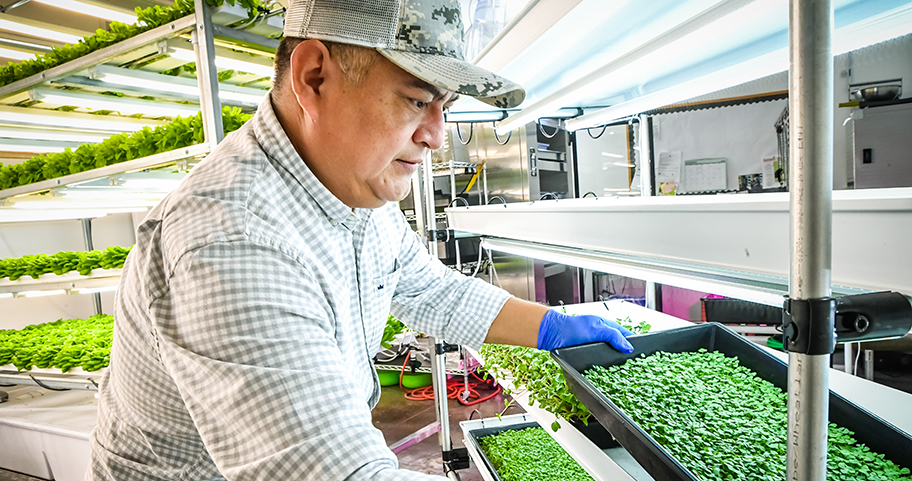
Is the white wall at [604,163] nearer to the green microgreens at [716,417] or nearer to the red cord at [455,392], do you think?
the red cord at [455,392]

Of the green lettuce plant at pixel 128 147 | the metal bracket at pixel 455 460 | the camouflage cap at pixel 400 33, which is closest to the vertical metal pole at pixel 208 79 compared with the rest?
the green lettuce plant at pixel 128 147

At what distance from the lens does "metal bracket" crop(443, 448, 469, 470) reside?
10.3 feet

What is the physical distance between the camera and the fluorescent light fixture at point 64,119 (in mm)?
2971

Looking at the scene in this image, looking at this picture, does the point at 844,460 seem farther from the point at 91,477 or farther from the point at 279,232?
the point at 91,477

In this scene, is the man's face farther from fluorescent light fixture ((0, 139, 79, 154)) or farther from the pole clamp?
fluorescent light fixture ((0, 139, 79, 154))

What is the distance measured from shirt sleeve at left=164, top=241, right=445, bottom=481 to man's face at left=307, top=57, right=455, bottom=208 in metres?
0.27

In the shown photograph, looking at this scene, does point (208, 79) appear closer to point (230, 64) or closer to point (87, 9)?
point (230, 64)

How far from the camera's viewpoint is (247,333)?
0.78m

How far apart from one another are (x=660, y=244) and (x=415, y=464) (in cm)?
311

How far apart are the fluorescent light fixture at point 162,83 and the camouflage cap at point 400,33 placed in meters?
1.93

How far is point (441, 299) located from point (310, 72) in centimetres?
92

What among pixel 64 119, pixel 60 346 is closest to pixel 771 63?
pixel 64 119

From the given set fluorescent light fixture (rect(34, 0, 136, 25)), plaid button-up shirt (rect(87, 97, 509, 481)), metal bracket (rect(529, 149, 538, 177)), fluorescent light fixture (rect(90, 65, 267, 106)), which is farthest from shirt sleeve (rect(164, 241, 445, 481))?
metal bracket (rect(529, 149, 538, 177))

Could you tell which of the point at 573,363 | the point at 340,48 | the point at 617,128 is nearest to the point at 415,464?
the point at 573,363
